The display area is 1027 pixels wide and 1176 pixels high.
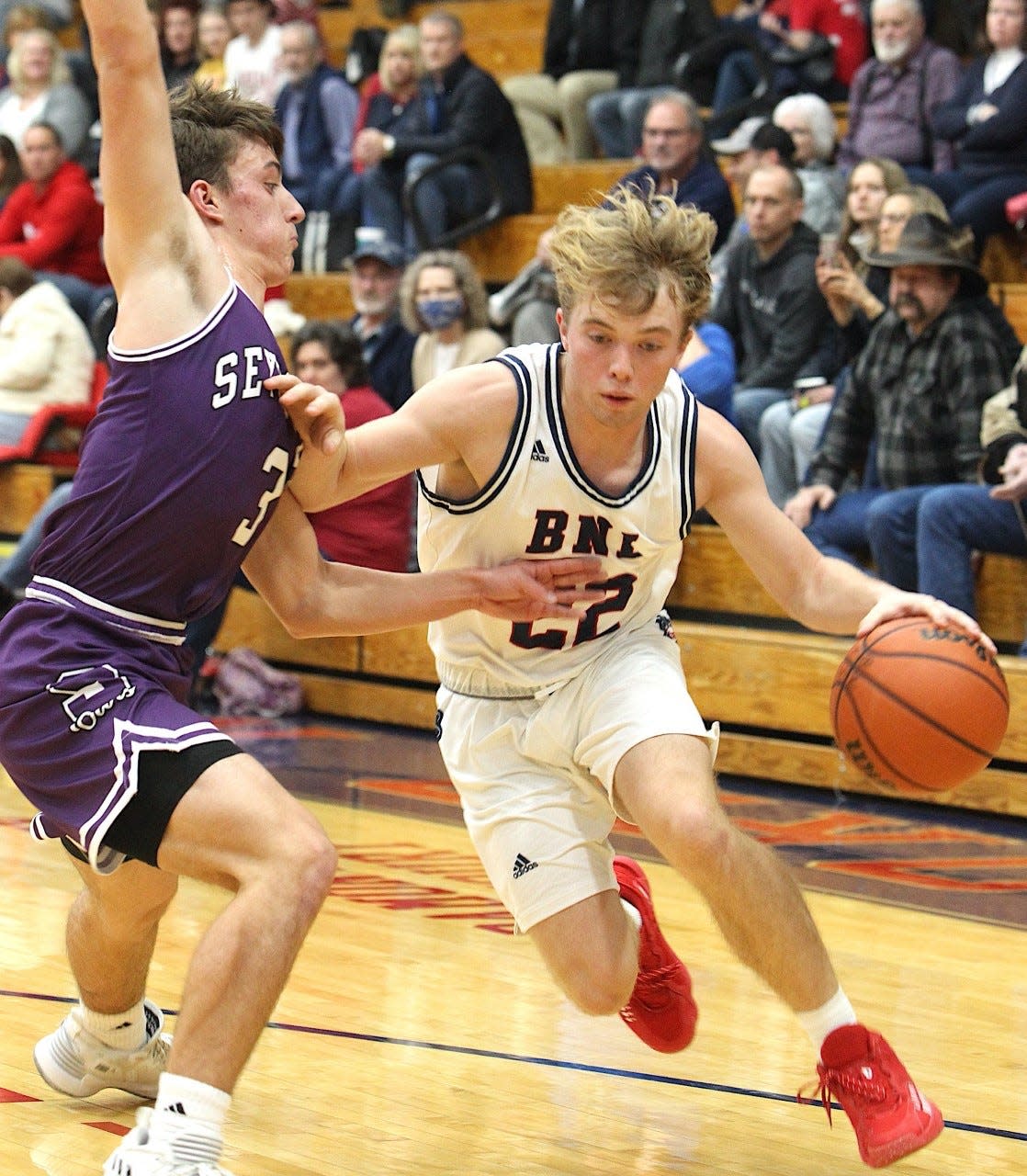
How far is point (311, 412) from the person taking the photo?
331 cm

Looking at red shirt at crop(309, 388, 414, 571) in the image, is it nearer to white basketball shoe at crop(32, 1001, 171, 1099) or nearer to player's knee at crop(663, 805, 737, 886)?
white basketball shoe at crop(32, 1001, 171, 1099)

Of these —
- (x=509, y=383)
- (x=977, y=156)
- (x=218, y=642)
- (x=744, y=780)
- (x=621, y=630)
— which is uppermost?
(x=509, y=383)

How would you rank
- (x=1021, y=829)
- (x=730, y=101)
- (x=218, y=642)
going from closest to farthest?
1. (x=1021, y=829)
2. (x=218, y=642)
3. (x=730, y=101)

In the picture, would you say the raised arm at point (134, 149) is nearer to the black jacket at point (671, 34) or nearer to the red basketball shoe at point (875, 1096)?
the red basketball shoe at point (875, 1096)

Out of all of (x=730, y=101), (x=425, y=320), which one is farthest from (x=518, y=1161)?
(x=730, y=101)

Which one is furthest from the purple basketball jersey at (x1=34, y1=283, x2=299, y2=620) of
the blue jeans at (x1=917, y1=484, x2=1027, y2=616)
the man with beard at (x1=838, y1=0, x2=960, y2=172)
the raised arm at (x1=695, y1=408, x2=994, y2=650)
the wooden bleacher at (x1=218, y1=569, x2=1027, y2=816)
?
the man with beard at (x1=838, y1=0, x2=960, y2=172)

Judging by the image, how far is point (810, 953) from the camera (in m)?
3.37

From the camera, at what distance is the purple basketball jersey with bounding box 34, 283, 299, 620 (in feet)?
10.4

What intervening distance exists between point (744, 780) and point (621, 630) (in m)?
3.73

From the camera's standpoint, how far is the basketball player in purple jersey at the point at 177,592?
2.91 meters

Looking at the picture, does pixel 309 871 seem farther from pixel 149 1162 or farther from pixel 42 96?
pixel 42 96

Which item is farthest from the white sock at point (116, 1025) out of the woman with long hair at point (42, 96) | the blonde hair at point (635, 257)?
the woman with long hair at point (42, 96)

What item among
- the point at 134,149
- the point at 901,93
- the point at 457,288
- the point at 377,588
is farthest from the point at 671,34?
the point at 134,149

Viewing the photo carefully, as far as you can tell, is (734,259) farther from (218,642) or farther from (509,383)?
(509,383)
